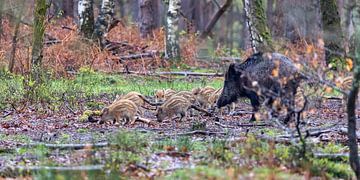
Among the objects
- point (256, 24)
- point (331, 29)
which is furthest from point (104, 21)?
point (256, 24)

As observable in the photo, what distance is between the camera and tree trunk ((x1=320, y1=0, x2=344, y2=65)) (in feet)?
77.3

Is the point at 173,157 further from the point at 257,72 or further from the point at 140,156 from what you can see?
the point at 257,72

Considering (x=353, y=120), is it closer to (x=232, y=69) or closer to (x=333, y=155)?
(x=333, y=155)

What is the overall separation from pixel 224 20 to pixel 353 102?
62.8 meters

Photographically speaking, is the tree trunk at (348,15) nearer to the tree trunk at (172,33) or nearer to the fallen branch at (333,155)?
the fallen branch at (333,155)

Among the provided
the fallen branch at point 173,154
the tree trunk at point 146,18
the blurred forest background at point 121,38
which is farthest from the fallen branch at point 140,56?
the fallen branch at point 173,154

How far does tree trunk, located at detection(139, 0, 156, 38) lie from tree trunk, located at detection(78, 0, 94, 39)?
559 cm

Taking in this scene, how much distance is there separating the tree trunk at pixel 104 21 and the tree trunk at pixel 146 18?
5644mm

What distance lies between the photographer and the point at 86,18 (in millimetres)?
27812

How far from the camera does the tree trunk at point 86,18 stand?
90.8ft

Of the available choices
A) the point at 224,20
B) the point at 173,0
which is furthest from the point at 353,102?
the point at 224,20

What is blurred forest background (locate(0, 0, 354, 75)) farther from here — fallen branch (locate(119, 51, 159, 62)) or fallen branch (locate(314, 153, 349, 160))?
fallen branch (locate(314, 153, 349, 160))

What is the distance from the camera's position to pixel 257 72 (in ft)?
48.6

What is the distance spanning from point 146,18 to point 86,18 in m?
6.66
